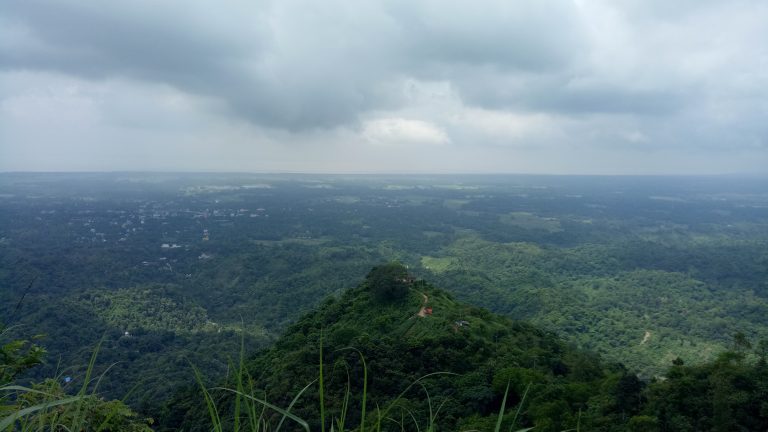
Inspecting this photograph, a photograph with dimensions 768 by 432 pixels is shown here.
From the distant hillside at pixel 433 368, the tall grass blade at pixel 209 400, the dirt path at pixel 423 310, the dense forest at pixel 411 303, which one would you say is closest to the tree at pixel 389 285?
the distant hillside at pixel 433 368

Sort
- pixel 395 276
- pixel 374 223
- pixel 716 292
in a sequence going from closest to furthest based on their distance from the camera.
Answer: pixel 395 276
pixel 716 292
pixel 374 223

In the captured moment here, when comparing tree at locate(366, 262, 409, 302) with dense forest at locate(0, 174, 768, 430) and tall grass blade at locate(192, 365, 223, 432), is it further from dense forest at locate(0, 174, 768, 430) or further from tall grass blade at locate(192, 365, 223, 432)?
tall grass blade at locate(192, 365, 223, 432)

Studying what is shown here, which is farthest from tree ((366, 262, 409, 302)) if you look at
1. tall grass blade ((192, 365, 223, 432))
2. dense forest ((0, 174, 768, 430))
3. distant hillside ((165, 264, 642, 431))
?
tall grass blade ((192, 365, 223, 432))

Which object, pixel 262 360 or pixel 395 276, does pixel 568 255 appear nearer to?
pixel 395 276

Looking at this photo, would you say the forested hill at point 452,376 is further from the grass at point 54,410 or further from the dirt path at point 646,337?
the dirt path at point 646,337

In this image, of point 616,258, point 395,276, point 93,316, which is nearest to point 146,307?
point 93,316

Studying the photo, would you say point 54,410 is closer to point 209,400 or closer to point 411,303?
point 209,400
